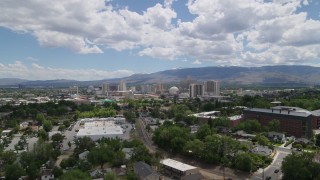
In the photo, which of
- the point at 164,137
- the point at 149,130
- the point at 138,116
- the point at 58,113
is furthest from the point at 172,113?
the point at 164,137

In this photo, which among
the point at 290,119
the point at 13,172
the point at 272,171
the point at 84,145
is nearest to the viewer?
the point at 13,172

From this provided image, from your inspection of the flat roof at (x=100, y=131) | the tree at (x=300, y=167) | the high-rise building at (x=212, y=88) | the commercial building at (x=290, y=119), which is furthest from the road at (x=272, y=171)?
the high-rise building at (x=212, y=88)

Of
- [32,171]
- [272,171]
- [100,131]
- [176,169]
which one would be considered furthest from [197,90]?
[32,171]

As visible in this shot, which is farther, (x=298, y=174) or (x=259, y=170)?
(x=259, y=170)

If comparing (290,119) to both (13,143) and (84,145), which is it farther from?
(13,143)

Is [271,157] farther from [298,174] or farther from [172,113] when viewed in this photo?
[172,113]
